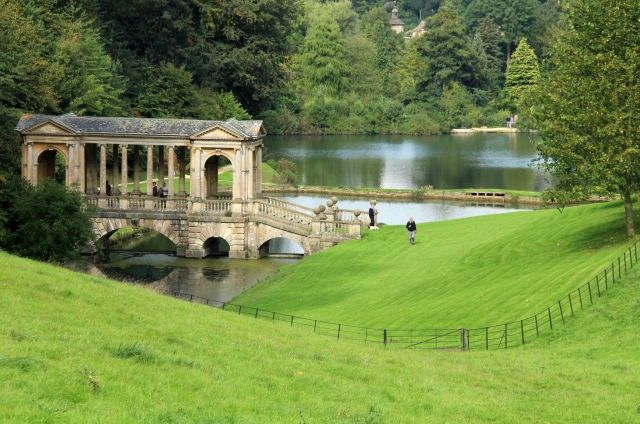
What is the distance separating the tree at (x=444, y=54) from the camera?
522 ft

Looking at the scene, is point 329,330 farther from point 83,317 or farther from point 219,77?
point 219,77

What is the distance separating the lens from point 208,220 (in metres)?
58.7

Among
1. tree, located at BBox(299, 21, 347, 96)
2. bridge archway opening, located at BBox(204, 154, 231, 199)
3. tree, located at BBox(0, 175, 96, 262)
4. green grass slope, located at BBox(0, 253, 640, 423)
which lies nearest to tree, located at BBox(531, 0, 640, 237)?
green grass slope, located at BBox(0, 253, 640, 423)

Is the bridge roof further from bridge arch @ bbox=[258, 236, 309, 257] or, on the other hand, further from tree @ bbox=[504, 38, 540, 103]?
tree @ bbox=[504, 38, 540, 103]

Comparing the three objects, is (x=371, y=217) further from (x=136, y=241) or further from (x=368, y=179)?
(x=368, y=179)

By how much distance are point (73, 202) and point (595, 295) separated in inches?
987

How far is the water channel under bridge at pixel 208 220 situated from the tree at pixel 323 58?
94325 mm

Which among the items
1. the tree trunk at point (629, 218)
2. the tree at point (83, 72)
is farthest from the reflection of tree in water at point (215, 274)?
the tree at point (83, 72)

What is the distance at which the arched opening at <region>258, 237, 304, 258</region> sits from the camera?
2344 inches

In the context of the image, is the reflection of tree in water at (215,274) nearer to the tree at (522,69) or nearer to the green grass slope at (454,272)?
the green grass slope at (454,272)

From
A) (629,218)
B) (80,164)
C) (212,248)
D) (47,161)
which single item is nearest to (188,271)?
(212,248)

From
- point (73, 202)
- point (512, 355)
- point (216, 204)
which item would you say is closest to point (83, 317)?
point (512, 355)

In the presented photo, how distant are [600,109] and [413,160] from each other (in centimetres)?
7808

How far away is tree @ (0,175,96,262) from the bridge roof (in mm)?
9621
